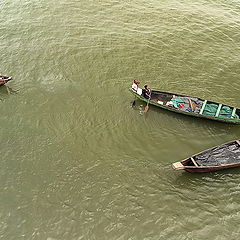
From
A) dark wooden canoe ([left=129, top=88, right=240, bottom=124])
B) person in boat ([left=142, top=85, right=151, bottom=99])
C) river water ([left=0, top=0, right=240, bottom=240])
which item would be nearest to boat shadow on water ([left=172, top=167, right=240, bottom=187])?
river water ([left=0, top=0, right=240, bottom=240])

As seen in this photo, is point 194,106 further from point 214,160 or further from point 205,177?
point 205,177

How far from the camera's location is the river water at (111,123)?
15.9 meters

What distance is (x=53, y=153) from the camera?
18844 millimetres

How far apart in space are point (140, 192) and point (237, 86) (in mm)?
13512

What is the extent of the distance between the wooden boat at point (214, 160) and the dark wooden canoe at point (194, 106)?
8.06ft

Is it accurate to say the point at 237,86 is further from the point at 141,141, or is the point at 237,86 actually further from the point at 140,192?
the point at 140,192

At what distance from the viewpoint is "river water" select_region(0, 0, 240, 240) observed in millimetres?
15875

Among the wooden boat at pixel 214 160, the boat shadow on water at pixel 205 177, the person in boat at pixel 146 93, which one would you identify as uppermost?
the person in boat at pixel 146 93

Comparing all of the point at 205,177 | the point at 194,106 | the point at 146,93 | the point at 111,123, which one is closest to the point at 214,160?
the point at 205,177

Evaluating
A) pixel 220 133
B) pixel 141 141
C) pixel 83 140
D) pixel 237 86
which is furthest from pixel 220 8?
pixel 83 140

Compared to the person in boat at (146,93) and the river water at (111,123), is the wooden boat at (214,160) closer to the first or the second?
the river water at (111,123)

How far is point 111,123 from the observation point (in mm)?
20641

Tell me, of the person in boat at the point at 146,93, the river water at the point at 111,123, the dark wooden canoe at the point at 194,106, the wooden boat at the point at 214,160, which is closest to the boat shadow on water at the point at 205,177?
the river water at the point at 111,123

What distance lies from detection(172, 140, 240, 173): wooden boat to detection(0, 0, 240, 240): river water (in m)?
0.69
